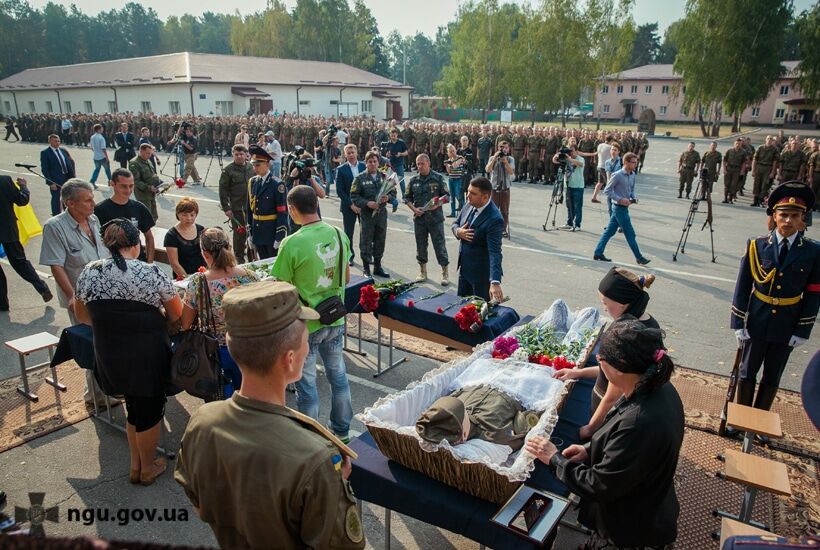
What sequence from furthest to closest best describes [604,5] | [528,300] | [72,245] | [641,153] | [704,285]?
[604,5]
[641,153]
[704,285]
[528,300]
[72,245]

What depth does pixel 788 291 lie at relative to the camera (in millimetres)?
4770

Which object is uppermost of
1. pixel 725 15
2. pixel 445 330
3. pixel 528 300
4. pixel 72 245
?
pixel 725 15

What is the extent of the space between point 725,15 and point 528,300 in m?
42.9

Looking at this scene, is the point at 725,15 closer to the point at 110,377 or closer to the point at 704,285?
the point at 704,285

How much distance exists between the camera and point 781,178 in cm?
1622

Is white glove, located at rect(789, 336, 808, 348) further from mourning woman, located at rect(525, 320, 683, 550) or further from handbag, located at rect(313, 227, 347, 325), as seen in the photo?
handbag, located at rect(313, 227, 347, 325)

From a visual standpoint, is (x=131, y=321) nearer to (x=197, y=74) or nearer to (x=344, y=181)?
(x=344, y=181)

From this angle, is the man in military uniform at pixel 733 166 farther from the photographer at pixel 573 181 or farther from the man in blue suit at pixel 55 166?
the man in blue suit at pixel 55 166

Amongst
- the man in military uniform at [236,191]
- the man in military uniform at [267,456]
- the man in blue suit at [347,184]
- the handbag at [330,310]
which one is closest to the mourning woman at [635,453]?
the man in military uniform at [267,456]

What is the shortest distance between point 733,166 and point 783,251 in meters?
14.2

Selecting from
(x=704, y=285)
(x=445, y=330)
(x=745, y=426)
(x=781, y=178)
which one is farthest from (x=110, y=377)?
(x=781, y=178)

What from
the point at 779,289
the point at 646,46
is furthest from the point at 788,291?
the point at 646,46

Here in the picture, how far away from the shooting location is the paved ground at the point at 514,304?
416 cm

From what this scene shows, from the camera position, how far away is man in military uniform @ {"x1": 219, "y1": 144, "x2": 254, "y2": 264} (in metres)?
9.42
